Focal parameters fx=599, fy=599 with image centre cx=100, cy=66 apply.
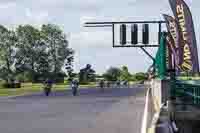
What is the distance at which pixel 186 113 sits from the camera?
1916cm

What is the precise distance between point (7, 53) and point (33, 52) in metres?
9.02

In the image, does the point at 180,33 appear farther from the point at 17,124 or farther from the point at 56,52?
the point at 56,52

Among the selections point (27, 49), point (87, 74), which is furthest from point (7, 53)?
point (87, 74)

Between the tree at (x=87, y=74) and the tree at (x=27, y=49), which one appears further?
the tree at (x=87, y=74)

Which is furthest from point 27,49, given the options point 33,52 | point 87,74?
point 87,74

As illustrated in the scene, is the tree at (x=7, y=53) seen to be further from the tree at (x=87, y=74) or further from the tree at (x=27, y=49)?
the tree at (x=87, y=74)

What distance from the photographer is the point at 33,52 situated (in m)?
146

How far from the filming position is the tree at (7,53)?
5408 inches

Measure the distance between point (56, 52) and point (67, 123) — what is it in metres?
128

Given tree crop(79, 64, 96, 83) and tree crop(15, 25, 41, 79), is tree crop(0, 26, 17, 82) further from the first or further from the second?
tree crop(79, 64, 96, 83)

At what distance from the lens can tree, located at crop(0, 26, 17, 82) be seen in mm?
137375

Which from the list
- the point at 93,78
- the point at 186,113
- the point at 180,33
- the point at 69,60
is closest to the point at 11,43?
the point at 69,60

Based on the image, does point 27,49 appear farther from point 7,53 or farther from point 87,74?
point 87,74

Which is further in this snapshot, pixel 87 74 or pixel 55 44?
pixel 87 74
